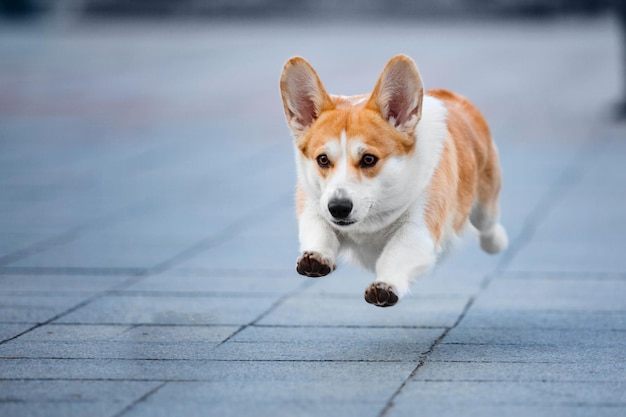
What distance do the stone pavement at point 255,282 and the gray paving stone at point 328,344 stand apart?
0.02 metres

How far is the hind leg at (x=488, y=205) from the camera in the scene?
7.60 metres

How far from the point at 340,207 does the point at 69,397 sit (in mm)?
1549

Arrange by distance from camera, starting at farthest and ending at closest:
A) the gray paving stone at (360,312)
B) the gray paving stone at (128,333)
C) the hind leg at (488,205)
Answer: the hind leg at (488,205) → the gray paving stone at (360,312) → the gray paving stone at (128,333)

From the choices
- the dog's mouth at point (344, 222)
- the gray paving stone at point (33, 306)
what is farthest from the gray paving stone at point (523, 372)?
the gray paving stone at point (33, 306)

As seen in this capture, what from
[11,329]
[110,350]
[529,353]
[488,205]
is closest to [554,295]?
[488,205]

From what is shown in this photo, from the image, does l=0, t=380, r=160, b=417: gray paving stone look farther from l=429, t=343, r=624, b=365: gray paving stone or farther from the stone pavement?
l=429, t=343, r=624, b=365: gray paving stone

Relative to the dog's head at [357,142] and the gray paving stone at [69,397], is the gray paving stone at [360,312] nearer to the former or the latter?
the dog's head at [357,142]

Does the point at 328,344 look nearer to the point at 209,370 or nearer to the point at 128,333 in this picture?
the point at 209,370

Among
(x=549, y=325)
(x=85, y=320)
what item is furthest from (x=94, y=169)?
(x=549, y=325)

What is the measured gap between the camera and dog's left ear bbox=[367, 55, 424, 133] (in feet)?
20.2

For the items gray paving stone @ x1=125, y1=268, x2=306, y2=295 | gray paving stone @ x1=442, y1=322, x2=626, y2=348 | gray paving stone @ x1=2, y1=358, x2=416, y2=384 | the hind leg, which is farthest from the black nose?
gray paving stone @ x1=125, y1=268, x2=306, y2=295

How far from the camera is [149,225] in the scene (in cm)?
1116

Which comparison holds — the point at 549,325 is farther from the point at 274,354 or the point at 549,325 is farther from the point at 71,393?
the point at 71,393

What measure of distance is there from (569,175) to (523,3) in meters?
29.3
